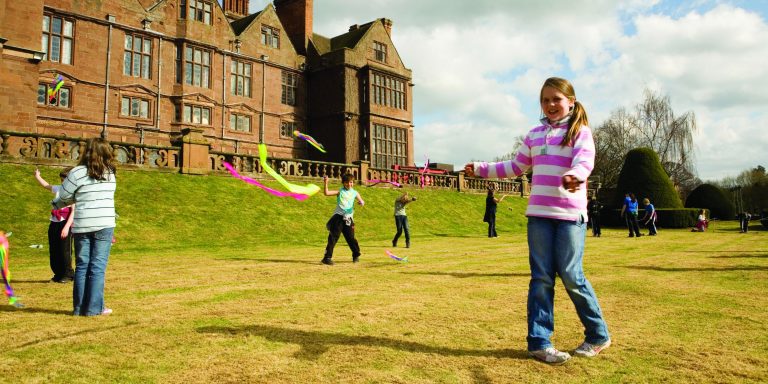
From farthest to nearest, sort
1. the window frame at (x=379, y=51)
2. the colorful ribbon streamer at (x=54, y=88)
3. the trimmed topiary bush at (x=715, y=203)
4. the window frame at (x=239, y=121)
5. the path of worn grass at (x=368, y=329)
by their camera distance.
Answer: the trimmed topiary bush at (x=715, y=203)
the window frame at (x=379, y=51)
the window frame at (x=239, y=121)
the colorful ribbon streamer at (x=54, y=88)
the path of worn grass at (x=368, y=329)

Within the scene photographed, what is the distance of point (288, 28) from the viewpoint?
139 ft

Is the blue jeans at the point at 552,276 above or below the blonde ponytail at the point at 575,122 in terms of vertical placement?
below

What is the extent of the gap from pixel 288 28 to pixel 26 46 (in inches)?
892

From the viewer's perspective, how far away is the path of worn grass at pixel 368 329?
141 inches

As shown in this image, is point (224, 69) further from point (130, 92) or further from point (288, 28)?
point (288, 28)

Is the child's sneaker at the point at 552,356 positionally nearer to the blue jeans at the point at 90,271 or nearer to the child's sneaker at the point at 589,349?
the child's sneaker at the point at 589,349

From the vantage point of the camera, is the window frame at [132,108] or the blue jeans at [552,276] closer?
the blue jeans at [552,276]

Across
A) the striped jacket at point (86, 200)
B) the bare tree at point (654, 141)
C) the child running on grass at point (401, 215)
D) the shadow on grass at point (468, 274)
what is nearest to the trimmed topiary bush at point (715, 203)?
the bare tree at point (654, 141)

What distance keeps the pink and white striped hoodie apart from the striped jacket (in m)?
4.43

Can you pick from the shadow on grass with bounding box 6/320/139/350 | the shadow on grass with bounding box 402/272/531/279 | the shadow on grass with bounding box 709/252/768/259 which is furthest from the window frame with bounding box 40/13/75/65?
the shadow on grass with bounding box 709/252/768/259

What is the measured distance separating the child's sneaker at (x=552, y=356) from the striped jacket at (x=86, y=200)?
15.3 ft

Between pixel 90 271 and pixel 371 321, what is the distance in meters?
3.11

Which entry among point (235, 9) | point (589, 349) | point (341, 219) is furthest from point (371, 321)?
point (235, 9)

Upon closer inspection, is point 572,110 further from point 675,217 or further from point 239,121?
point 239,121
